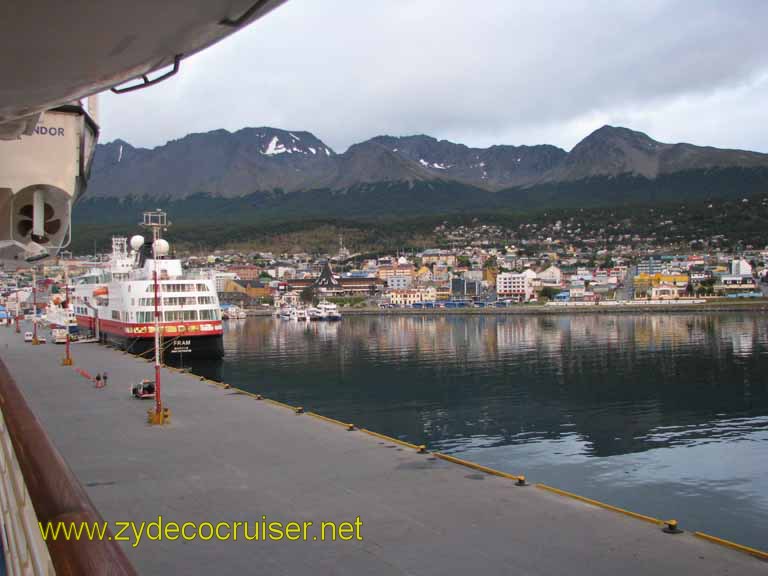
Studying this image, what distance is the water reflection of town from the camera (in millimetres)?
19734

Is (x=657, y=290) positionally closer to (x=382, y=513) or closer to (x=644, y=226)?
(x=644, y=226)

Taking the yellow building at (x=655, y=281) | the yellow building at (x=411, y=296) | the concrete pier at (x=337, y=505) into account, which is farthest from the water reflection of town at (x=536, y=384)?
the yellow building at (x=411, y=296)

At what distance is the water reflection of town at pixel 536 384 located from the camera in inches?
777

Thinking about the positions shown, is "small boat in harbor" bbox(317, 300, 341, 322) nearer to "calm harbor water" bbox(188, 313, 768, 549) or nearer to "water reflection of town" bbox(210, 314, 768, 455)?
"water reflection of town" bbox(210, 314, 768, 455)

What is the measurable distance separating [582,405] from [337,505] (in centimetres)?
1624

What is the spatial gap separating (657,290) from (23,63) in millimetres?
121509

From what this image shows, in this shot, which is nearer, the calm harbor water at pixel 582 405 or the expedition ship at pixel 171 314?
the calm harbor water at pixel 582 405

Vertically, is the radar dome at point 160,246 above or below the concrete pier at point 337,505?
above

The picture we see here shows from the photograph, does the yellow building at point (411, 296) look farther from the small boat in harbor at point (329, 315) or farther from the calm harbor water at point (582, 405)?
the calm harbor water at point (582, 405)

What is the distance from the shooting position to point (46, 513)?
1.68m

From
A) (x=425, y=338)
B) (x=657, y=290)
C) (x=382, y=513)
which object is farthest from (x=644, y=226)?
(x=382, y=513)

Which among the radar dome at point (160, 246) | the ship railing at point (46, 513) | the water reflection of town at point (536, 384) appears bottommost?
the water reflection of town at point (536, 384)
